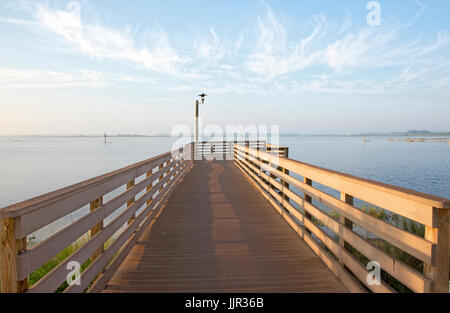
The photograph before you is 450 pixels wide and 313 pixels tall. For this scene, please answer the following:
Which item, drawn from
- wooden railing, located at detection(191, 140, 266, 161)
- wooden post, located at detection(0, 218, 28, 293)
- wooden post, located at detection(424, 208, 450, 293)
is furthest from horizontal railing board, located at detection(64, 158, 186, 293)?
wooden railing, located at detection(191, 140, 266, 161)

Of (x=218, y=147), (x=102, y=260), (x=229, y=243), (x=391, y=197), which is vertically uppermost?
(x=218, y=147)

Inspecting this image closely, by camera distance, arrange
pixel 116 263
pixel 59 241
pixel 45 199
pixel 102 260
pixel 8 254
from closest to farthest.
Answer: pixel 8 254 → pixel 45 199 → pixel 59 241 → pixel 102 260 → pixel 116 263

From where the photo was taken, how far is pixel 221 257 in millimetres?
3113

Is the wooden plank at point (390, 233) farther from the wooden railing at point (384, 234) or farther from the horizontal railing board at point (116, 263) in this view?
the horizontal railing board at point (116, 263)

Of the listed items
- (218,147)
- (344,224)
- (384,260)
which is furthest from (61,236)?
(218,147)

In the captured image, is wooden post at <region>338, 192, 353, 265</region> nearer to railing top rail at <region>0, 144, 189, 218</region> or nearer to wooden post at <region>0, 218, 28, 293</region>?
railing top rail at <region>0, 144, 189, 218</region>

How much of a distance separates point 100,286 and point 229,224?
2401 mm

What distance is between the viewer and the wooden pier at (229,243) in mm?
1479

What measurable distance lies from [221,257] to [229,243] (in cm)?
47

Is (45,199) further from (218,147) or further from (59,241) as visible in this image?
(218,147)

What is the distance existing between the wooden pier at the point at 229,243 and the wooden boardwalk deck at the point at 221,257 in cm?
1

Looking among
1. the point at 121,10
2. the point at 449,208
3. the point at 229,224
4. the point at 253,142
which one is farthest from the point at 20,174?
the point at 449,208

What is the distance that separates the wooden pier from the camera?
1.48 metres

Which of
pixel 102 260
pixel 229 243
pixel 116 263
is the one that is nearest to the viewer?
pixel 102 260
